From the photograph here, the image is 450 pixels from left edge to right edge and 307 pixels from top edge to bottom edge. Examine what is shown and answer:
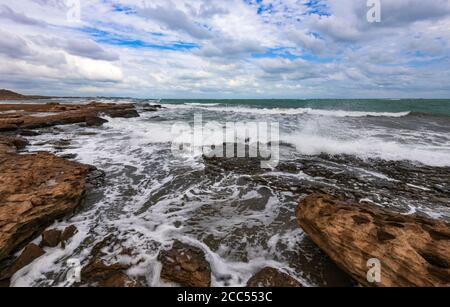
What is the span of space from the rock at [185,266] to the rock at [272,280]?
583 millimetres

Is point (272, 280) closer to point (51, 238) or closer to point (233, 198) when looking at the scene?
point (233, 198)

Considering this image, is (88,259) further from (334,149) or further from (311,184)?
(334,149)

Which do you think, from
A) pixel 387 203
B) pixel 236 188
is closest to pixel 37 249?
pixel 236 188

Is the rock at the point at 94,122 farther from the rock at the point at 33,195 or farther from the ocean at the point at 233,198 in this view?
the rock at the point at 33,195

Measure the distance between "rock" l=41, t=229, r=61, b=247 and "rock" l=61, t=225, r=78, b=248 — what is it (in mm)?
59

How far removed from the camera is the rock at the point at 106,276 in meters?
2.95

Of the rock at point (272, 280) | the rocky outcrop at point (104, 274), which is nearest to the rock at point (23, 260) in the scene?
the rocky outcrop at point (104, 274)

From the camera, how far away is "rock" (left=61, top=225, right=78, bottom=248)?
3.80m

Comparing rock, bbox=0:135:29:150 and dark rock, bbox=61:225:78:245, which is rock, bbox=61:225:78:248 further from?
rock, bbox=0:135:29:150

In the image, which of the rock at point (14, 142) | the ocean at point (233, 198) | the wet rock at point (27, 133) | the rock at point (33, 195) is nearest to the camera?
the ocean at point (233, 198)

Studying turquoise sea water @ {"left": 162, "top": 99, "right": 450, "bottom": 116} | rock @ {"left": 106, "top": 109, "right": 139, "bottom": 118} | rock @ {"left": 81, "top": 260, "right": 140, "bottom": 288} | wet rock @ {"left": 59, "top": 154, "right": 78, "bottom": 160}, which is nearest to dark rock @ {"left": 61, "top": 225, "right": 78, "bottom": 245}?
rock @ {"left": 81, "top": 260, "right": 140, "bottom": 288}

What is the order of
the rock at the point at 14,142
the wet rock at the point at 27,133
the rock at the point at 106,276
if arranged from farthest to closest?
the wet rock at the point at 27,133
the rock at the point at 14,142
the rock at the point at 106,276

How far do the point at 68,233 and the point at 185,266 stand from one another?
215cm

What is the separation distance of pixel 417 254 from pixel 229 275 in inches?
83.9
